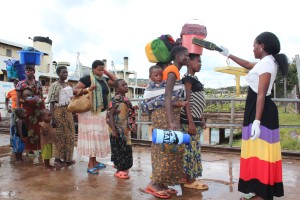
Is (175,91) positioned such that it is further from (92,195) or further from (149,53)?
(92,195)

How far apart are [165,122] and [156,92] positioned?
1.15 feet

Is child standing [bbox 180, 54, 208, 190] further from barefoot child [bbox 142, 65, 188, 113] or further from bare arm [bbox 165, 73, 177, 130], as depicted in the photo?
bare arm [bbox 165, 73, 177, 130]

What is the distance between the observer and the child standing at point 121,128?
164 inches

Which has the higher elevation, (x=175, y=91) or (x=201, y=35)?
(x=201, y=35)

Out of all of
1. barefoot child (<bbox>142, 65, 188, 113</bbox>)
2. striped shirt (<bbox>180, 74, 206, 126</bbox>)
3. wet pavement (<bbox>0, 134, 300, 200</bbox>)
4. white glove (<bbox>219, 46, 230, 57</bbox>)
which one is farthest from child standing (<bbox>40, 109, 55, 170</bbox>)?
white glove (<bbox>219, 46, 230, 57</bbox>)

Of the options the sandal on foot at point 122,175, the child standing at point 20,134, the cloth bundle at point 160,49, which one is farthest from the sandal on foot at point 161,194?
the child standing at point 20,134

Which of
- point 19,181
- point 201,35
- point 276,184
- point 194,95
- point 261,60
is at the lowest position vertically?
point 19,181

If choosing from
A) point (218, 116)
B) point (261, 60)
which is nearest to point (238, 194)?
point (261, 60)

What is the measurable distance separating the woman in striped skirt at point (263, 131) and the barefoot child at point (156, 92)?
732mm

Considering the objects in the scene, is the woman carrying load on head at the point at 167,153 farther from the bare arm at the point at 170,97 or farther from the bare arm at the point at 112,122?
the bare arm at the point at 112,122

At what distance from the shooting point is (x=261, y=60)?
2920 millimetres

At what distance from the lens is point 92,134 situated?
445cm

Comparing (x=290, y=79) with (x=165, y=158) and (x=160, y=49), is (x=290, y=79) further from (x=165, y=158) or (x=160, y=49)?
(x=165, y=158)

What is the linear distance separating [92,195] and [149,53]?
1.76 meters
